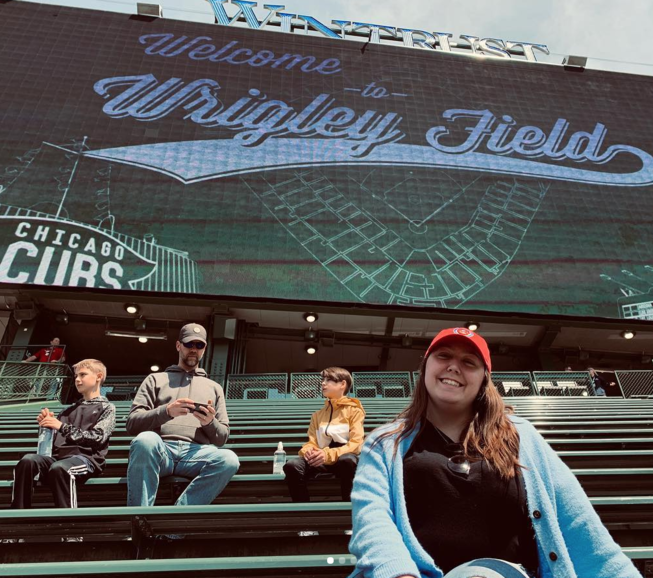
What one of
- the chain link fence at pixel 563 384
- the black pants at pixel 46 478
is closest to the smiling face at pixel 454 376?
the black pants at pixel 46 478

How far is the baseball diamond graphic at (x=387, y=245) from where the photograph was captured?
11.9 meters

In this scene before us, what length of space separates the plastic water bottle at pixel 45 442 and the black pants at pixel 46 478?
6 cm

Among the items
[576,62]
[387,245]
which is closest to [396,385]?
[387,245]

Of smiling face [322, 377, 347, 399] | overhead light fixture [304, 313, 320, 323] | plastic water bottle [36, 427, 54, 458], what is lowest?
plastic water bottle [36, 427, 54, 458]

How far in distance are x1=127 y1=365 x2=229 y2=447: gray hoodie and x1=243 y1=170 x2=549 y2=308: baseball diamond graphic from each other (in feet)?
27.8

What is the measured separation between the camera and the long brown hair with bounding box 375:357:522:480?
1412mm

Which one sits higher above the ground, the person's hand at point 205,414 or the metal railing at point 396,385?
the metal railing at point 396,385

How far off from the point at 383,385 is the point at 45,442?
7223 mm

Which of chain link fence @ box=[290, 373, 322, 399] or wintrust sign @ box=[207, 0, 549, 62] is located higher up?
wintrust sign @ box=[207, 0, 549, 62]

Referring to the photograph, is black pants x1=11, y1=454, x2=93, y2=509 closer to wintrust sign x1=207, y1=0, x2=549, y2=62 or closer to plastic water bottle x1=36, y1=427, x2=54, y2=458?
plastic water bottle x1=36, y1=427, x2=54, y2=458

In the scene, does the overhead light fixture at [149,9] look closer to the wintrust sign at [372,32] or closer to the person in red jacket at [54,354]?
the wintrust sign at [372,32]

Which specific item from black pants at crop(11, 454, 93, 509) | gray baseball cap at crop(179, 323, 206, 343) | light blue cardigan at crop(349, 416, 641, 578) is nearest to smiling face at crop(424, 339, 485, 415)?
light blue cardigan at crop(349, 416, 641, 578)

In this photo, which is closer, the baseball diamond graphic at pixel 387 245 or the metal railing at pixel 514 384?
the metal railing at pixel 514 384

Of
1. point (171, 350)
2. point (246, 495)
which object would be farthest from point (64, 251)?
point (246, 495)
